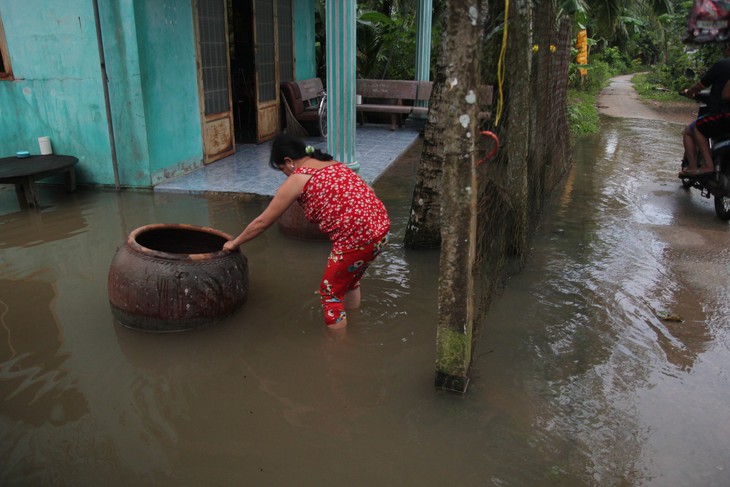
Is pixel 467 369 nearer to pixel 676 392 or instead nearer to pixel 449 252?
pixel 449 252

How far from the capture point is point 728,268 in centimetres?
505

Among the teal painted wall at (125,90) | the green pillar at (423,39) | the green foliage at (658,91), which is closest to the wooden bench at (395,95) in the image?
the green pillar at (423,39)

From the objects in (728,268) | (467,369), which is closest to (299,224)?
(467,369)

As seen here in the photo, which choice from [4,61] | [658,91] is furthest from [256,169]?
[658,91]

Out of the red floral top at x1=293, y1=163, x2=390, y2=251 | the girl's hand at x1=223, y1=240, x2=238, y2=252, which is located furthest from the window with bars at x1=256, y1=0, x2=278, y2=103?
the red floral top at x1=293, y1=163, x2=390, y2=251

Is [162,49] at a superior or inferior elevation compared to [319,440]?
superior

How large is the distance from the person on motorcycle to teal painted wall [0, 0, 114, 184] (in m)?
7.23

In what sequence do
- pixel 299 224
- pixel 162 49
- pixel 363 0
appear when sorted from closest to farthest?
pixel 299 224 → pixel 162 49 → pixel 363 0

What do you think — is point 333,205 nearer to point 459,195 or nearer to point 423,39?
point 459,195

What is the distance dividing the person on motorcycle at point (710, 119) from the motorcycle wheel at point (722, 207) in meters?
0.37

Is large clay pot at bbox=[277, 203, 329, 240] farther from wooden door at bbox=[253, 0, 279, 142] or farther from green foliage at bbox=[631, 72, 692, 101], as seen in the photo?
Answer: green foliage at bbox=[631, 72, 692, 101]

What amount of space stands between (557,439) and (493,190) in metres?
1.66

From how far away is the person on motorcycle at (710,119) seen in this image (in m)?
6.12

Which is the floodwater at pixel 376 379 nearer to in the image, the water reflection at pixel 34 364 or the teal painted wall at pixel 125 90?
the water reflection at pixel 34 364
